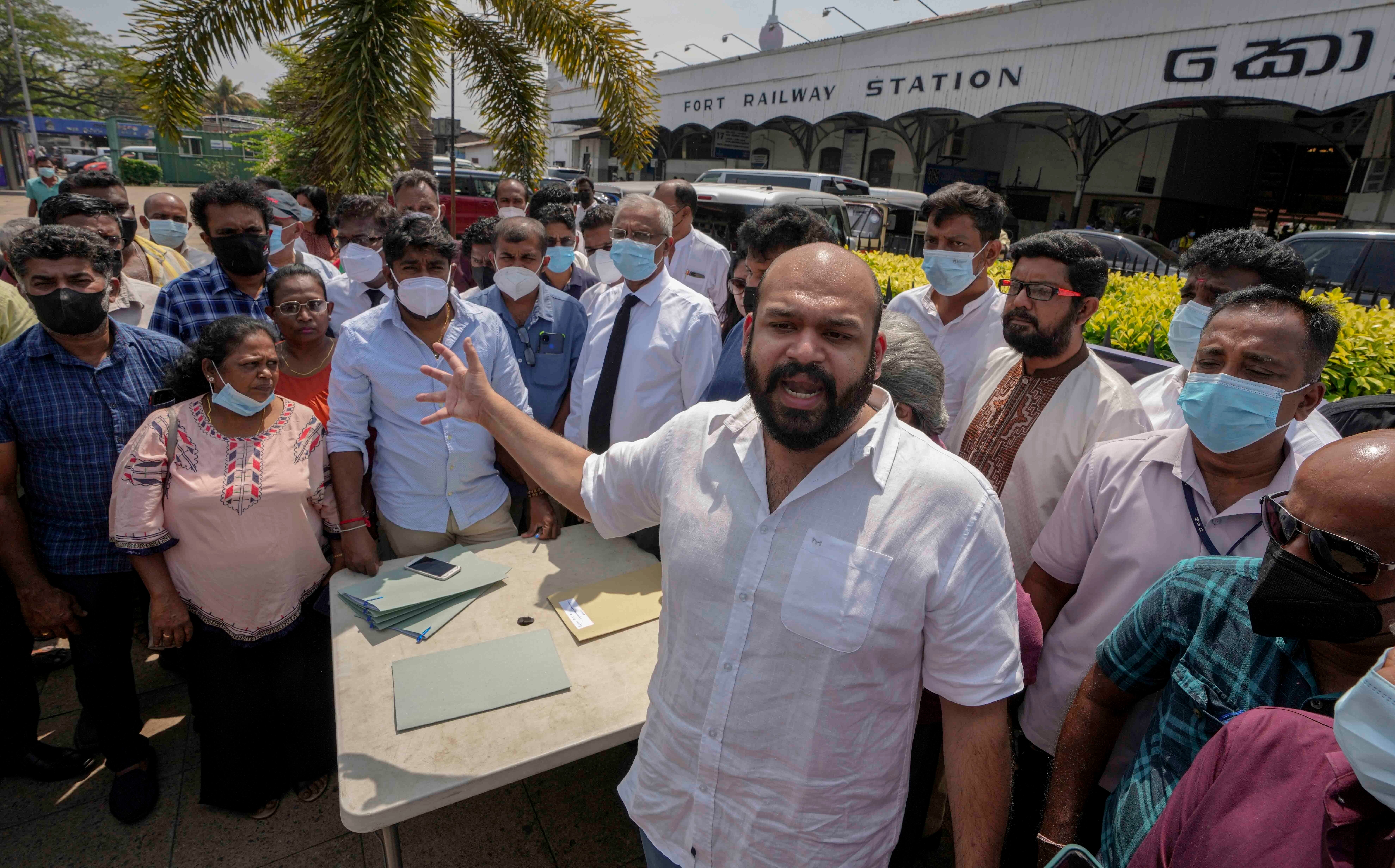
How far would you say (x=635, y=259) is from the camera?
3.39 meters

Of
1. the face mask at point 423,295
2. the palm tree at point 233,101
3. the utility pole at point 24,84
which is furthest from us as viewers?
the palm tree at point 233,101

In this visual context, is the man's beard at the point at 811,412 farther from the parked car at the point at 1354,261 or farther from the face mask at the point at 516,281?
the parked car at the point at 1354,261

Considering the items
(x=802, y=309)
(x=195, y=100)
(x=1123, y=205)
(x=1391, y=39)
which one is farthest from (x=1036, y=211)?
(x=802, y=309)

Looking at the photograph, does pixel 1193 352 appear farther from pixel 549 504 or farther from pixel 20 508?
pixel 20 508

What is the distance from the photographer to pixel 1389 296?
5.97 meters

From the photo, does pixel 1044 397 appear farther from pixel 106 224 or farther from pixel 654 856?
pixel 106 224

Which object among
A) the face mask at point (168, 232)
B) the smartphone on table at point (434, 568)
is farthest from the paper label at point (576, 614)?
the face mask at point (168, 232)

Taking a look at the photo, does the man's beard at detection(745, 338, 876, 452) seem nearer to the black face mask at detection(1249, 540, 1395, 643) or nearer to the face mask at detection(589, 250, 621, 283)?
the black face mask at detection(1249, 540, 1395, 643)

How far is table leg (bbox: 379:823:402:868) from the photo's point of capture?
171cm

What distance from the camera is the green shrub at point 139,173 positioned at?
30.6 m

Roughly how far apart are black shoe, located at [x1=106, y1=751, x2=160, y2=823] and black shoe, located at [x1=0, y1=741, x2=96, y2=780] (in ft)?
0.65

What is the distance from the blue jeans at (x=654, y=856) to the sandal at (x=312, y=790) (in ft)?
5.48

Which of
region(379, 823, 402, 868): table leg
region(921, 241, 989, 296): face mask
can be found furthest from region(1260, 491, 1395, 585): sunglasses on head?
region(921, 241, 989, 296): face mask

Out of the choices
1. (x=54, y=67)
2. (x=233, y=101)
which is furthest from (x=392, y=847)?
(x=233, y=101)
